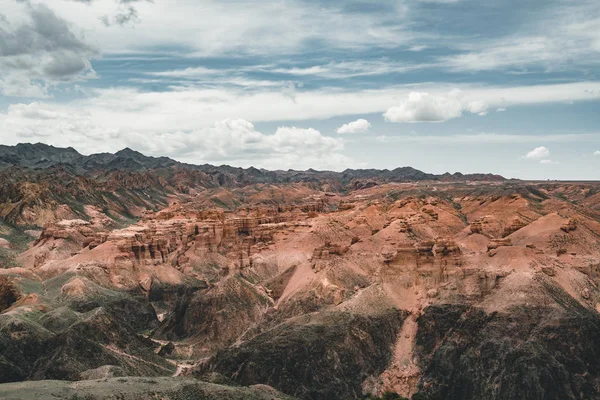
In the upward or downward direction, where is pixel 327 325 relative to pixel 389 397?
upward

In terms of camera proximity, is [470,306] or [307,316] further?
[307,316]

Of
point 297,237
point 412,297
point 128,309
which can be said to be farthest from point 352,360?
point 297,237

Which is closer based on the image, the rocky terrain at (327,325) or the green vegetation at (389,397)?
the rocky terrain at (327,325)

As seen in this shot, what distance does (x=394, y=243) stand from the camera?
13412cm

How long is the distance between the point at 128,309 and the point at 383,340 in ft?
183

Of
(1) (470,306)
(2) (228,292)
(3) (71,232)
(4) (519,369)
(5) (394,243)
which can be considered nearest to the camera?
(4) (519,369)

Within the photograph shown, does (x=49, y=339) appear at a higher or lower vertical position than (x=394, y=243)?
lower

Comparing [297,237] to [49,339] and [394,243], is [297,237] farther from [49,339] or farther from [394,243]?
[49,339]

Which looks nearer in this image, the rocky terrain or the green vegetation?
the rocky terrain

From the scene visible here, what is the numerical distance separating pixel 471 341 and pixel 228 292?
49031 mm

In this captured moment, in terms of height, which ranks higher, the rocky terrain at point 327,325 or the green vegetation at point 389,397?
the rocky terrain at point 327,325

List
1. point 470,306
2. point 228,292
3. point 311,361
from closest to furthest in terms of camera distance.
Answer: point 311,361, point 470,306, point 228,292

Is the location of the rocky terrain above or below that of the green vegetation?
above

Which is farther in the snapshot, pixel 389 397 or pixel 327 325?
pixel 327 325
